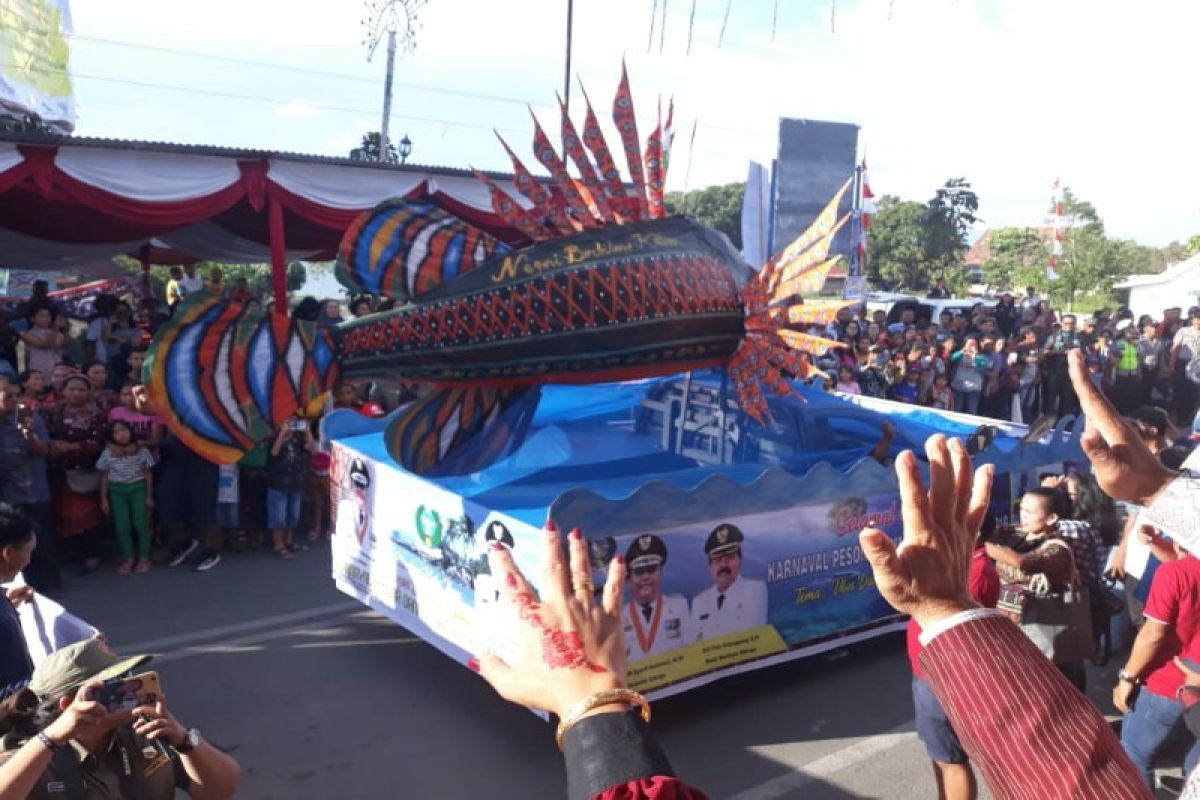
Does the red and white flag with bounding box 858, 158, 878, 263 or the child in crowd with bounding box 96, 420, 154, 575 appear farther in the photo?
the red and white flag with bounding box 858, 158, 878, 263

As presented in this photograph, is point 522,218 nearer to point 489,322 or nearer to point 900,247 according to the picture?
point 489,322

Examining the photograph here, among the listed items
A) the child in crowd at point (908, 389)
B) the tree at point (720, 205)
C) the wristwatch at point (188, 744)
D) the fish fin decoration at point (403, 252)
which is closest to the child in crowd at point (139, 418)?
the fish fin decoration at point (403, 252)

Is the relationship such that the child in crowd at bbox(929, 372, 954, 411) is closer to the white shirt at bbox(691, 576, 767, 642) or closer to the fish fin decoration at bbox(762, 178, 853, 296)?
the fish fin decoration at bbox(762, 178, 853, 296)

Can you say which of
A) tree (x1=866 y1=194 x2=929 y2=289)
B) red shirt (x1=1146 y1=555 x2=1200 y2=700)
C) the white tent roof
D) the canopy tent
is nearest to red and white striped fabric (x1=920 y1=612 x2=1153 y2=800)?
red shirt (x1=1146 y1=555 x2=1200 y2=700)

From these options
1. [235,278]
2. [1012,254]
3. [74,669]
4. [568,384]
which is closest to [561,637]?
[74,669]

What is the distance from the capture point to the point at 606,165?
4191 millimetres

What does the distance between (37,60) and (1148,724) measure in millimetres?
23667

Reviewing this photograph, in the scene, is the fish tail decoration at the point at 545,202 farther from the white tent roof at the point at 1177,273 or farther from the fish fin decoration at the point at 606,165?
the white tent roof at the point at 1177,273

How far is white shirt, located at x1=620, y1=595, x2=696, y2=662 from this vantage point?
3816 mm

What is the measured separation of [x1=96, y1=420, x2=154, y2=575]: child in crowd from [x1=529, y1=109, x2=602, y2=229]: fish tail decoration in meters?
3.59

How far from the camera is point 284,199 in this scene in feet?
25.5

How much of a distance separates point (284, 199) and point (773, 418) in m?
4.79

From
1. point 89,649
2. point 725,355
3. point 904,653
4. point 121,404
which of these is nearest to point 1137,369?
point 904,653

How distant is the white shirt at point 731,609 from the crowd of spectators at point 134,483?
2.59m
